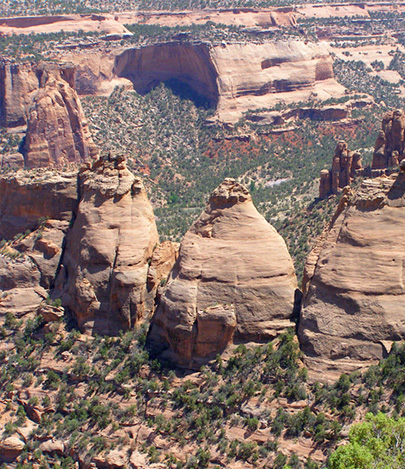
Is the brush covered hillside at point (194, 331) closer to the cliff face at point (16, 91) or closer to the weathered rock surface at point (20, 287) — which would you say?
the weathered rock surface at point (20, 287)

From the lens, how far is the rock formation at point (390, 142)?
247ft

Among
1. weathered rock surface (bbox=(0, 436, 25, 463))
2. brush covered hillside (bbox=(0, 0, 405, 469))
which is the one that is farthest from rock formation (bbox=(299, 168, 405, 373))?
weathered rock surface (bbox=(0, 436, 25, 463))

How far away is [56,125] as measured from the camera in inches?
4193

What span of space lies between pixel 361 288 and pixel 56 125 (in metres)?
77.6

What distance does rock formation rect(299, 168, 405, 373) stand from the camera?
117 ft

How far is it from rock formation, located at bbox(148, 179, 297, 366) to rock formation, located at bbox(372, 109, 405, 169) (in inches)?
1514

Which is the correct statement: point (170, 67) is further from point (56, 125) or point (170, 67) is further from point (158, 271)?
point (158, 271)

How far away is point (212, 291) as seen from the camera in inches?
1524

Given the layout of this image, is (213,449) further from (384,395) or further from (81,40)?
(81,40)

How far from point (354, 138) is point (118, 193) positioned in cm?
8429

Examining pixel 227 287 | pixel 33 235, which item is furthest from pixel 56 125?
pixel 227 287

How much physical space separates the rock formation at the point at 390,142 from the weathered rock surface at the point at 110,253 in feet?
118

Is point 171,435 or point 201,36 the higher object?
point 201,36

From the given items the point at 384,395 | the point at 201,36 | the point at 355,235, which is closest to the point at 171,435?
the point at 384,395
